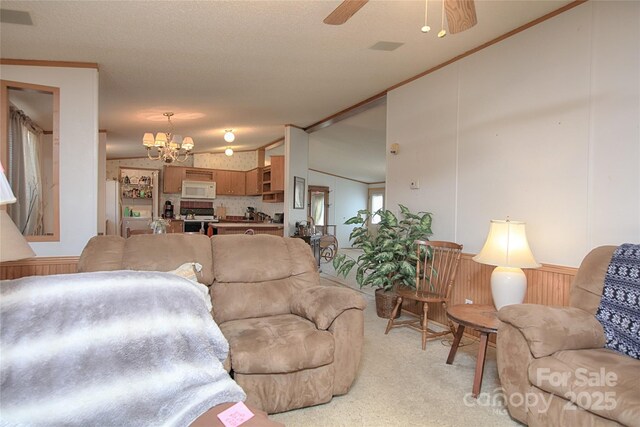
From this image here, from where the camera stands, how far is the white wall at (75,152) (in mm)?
3104

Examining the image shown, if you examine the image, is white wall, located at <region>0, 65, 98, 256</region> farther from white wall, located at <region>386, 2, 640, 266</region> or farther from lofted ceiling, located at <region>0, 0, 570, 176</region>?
white wall, located at <region>386, 2, 640, 266</region>

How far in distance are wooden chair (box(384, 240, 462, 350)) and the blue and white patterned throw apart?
46.3 inches

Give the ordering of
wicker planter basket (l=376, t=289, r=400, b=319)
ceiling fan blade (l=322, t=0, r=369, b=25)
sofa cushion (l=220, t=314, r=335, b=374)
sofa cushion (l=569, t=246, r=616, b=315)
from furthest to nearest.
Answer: wicker planter basket (l=376, t=289, r=400, b=319) → sofa cushion (l=569, t=246, r=616, b=315) → sofa cushion (l=220, t=314, r=335, b=374) → ceiling fan blade (l=322, t=0, r=369, b=25)

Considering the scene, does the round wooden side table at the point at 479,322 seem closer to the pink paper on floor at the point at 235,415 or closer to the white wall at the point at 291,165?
the pink paper on floor at the point at 235,415

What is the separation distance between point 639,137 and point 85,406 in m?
→ 3.17

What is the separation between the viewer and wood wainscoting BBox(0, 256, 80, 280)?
290 centimetres

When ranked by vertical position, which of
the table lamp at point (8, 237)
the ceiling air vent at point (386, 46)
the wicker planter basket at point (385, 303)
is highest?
the ceiling air vent at point (386, 46)

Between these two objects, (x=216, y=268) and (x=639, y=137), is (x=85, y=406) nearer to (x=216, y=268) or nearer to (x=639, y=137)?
(x=216, y=268)

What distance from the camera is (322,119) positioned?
5922 millimetres

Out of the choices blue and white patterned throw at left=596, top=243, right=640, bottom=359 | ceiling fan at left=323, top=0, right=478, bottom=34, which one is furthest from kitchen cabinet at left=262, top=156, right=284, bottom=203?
blue and white patterned throw at left=596, top=243, right=640, bottom=359

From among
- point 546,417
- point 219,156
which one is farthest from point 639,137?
point 219,156

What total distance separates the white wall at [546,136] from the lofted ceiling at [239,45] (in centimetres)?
28

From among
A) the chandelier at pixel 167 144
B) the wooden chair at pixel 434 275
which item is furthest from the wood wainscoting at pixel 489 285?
the chandelier at pixel 167 144

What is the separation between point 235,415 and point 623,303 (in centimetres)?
211
